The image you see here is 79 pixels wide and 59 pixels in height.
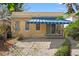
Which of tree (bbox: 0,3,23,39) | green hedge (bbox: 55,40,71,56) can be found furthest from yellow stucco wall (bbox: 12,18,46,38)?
green hedge (bbox: 55,40,71,56)

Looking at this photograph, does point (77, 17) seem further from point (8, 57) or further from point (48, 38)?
point (8, 57)

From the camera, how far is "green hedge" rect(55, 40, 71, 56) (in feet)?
13.3

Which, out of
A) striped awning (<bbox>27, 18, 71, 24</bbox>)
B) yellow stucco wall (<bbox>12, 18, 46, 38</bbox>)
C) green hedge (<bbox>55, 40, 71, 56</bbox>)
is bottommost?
green hedge (<bbox>55, 40, 71, 56</bbox>)

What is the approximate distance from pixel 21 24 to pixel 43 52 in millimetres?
485

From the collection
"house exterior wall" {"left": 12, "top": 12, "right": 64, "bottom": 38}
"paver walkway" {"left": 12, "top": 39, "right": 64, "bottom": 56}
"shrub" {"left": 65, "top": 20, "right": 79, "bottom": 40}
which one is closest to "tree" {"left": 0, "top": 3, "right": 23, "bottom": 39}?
"house exterior wall" {"left": 12, "top": 12, "right": 64, "bottom": 38}

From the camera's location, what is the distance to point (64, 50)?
159 inches

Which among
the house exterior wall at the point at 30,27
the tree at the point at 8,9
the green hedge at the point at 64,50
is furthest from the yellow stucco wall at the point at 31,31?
the green hedge at the point at 64,50

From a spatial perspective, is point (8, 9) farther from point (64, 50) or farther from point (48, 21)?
point (64, 50)

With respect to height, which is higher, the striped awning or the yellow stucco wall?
the striped awning

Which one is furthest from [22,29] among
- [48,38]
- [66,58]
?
[66,58]

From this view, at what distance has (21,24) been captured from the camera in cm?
407

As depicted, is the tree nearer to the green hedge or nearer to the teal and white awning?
the teal and white awning

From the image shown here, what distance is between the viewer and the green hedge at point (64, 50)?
405 cm

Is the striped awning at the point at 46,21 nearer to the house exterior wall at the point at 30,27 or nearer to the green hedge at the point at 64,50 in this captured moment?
the house exterior wall at the point at 30,27
